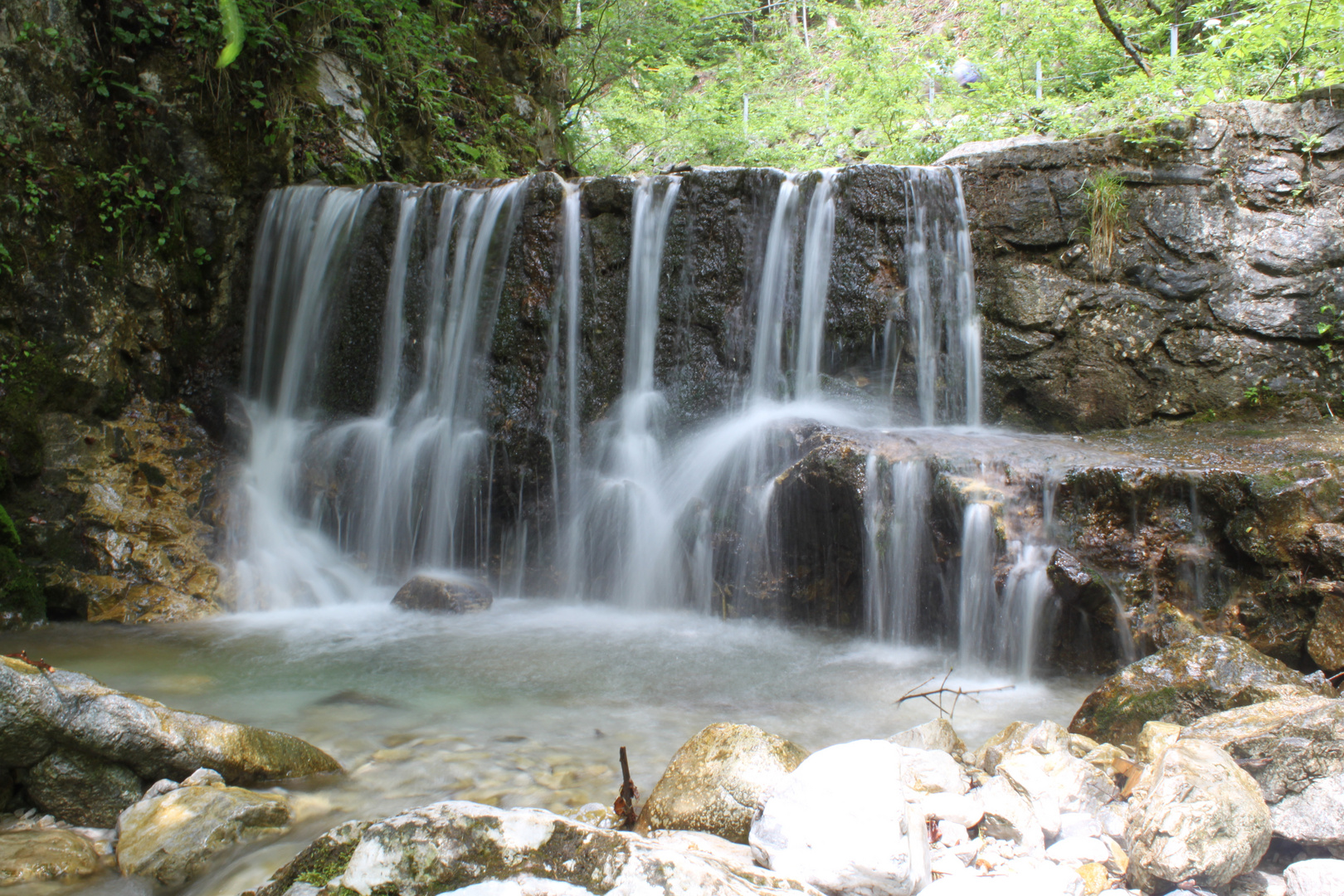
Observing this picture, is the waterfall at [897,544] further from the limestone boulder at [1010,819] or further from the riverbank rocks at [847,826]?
the riverbank rocks at [847,826]

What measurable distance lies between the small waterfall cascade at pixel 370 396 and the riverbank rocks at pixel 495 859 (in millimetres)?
4932

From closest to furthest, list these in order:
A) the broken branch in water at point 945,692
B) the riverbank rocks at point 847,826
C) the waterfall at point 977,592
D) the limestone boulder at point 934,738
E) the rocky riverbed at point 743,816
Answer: the rocky riverbed at point 743,816 < the riverbank rocks at point 847,826 < the limestone boulder at point 934,738 < the broken branch in water at point 945,692 < the waterfall at point 977,592

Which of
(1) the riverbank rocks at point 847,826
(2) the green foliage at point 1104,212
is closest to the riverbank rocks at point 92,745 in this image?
(1) the riverbank rocks at point 847,826

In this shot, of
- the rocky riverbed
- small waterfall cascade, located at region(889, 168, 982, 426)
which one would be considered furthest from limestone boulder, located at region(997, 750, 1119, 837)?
small waterfall cascade, located at region(889, 168, 982, 426)

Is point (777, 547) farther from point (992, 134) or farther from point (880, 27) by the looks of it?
point (880, 27)

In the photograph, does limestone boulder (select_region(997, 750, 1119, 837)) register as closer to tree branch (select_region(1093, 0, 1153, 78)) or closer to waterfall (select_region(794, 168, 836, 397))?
waterfall (select_region(794, 168, 836, 397))

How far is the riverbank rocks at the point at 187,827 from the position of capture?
246 centimetres

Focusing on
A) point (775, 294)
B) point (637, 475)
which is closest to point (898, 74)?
point (775, 294)

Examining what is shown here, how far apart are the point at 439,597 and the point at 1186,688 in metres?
5.00

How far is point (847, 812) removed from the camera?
2260 millimetres

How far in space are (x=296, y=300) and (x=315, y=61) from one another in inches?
116

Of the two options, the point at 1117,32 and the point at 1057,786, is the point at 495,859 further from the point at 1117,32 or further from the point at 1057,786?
the point at 1117,32

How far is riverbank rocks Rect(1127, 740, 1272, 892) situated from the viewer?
2.17m

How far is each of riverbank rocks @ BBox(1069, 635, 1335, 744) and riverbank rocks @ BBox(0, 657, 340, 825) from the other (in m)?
3.64
